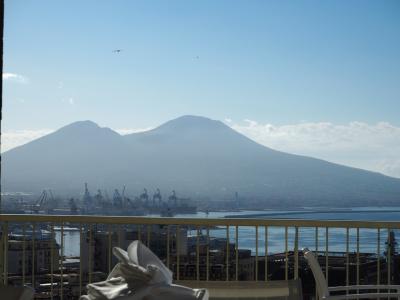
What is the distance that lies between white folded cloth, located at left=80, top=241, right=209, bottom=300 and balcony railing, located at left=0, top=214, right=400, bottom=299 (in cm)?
240

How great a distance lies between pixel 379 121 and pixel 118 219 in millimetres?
15235

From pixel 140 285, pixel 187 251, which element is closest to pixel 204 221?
pixel 187 251

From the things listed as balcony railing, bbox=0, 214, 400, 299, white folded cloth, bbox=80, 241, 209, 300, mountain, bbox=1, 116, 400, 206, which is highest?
mountain, bbox=1, 116, 400, 206

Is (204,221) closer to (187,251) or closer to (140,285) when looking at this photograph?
(187,251)

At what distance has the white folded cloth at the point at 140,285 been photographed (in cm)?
179

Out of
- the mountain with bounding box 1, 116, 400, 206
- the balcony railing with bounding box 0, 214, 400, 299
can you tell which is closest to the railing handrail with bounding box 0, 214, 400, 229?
the balcony railing with bounding box 0, 214, 400, 299

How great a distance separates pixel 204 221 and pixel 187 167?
43.5 feet

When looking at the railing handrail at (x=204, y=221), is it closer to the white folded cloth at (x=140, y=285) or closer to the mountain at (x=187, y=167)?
the white folded cloth at (x=140, y=285)

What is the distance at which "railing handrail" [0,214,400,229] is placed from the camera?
417 centimetres

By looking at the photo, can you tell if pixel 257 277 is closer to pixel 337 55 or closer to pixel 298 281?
pixel 298 281

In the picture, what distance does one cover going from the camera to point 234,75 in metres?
16.7

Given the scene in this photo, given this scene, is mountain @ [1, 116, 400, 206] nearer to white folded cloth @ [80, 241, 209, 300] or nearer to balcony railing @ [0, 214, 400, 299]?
balcony railing @ [0, 214, 400, 299]

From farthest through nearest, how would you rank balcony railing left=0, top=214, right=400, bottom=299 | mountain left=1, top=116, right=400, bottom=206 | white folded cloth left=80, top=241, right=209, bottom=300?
mountain left=1, top=116, right=400, bottom=206, balcony railing left=0, top=214, right=400, bottom=299, white folded cloth left=80, top=241, right=209, bottom=300

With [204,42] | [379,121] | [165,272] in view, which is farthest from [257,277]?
[379,121]
